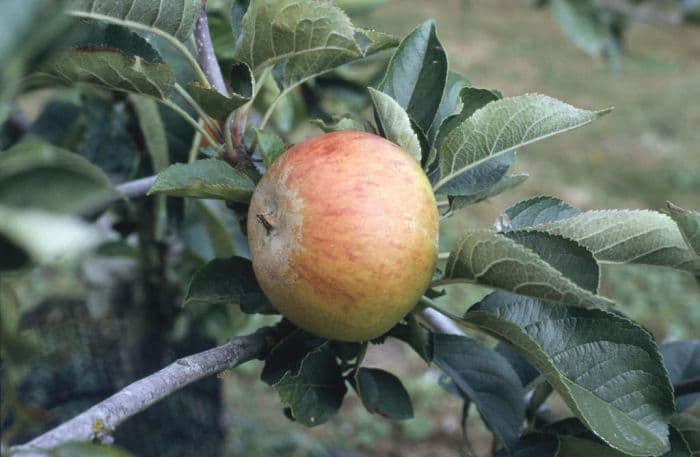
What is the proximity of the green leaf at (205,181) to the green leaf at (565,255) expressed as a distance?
0.26m

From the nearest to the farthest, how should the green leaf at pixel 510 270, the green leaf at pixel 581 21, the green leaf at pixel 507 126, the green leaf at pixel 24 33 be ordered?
the green leaf at pixel 24 33 < the green leaf at pixel 510 270 < the green leaf at pixel 507 126 < the green leaf at pixel 581 21

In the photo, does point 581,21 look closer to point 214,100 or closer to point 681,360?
point 681,360

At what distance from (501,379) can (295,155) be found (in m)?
0.35

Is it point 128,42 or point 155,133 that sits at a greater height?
point 128,42

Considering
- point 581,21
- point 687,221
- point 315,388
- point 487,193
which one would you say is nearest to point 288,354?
point 315,388

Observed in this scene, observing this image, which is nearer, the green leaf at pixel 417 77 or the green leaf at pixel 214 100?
the green leaf at pixel 214 100

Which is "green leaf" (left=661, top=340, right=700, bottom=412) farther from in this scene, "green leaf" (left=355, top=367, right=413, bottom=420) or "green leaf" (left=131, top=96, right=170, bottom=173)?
"green leaf" (left=131, top=96, right=170, bottom=173)

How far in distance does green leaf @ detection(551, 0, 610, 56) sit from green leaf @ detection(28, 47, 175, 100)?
1.29 metres

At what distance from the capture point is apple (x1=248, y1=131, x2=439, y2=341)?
0.69 metres

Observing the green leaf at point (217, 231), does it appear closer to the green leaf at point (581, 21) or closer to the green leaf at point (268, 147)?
the green leaf at point (268, 147)

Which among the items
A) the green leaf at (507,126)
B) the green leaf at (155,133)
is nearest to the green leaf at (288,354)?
the green leaf at (507,126)

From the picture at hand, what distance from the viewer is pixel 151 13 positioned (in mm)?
740

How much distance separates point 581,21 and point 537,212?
3.77 ft

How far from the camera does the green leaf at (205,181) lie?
0.71m
